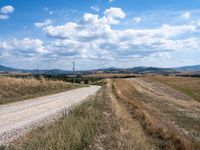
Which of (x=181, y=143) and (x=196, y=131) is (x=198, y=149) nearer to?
(x=181, y=143)

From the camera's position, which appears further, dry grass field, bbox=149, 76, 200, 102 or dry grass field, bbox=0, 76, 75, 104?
dry grass field, bbox=149, 76, 200, 102

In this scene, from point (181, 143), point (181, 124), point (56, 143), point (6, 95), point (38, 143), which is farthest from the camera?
point (6, 95)

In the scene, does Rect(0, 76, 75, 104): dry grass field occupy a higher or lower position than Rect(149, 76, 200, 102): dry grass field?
higher

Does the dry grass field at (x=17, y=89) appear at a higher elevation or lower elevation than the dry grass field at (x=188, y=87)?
higher

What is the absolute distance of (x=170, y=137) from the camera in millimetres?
10414

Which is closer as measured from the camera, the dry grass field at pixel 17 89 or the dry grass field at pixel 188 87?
the dry grass field at pixel 17 89

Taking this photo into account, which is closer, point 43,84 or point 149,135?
point 149,135

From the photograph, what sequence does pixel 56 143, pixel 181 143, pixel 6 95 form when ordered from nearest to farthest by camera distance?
pixel 56 143 → pixel 181 143 → pixel 6 95

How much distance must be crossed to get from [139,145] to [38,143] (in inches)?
105

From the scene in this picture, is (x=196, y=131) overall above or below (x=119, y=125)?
below

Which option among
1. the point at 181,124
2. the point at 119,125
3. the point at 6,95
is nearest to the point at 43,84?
the point at 6,95

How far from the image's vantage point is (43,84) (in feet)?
163

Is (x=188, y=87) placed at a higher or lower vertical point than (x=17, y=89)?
lower

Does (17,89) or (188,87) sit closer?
(17,89)
